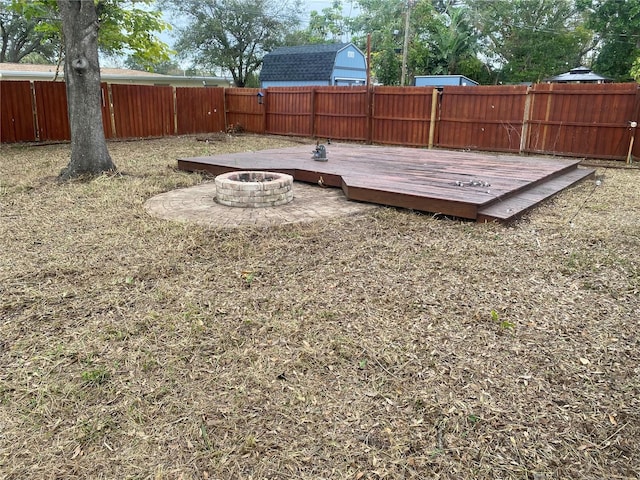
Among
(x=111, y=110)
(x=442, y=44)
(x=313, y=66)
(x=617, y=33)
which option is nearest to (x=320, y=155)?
(x=111, y=110)

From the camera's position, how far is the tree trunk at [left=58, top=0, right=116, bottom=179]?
623cm

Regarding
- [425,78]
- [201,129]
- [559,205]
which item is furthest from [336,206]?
[425,78]

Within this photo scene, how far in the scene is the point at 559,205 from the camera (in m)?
5.32

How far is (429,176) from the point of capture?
5977 mm

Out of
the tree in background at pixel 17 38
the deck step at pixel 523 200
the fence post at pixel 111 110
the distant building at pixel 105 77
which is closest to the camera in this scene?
the deck step at pixel 523 200

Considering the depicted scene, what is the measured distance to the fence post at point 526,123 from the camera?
986 centimetres

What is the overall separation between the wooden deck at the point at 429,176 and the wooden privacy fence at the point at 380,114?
86.6 inches

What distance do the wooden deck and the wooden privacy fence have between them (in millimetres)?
2200

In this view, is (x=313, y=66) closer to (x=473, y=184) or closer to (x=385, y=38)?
(x=385, y=38)

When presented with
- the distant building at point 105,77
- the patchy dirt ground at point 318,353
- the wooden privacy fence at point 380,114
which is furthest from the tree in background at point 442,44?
the patchy dirt ground at point 318,353

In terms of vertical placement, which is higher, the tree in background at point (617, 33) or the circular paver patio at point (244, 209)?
the tree in background at point (617, 33)

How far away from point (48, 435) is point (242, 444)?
0.75 m

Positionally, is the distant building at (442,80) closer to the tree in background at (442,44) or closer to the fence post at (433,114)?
the tree in background at (442,44)

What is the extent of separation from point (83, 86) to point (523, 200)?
19.7 ft
